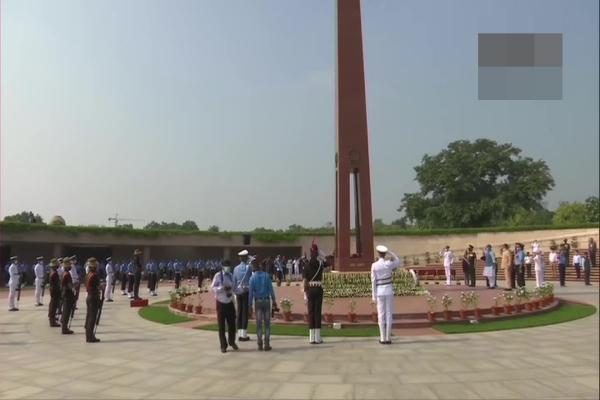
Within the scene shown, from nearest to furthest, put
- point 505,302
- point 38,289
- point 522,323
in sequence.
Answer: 1. point 522,323
2. point 505,302
3. point 38,289

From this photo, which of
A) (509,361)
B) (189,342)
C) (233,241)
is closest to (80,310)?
(189,342)

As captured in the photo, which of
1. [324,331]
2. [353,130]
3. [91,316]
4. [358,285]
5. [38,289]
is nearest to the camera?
[91,316]

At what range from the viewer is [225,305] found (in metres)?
7.79

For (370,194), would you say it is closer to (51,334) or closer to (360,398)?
(51,334)

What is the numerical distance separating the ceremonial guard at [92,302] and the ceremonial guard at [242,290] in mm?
2652

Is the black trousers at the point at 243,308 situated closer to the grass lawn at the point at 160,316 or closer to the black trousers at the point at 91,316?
the black trousers at the point at 91,316

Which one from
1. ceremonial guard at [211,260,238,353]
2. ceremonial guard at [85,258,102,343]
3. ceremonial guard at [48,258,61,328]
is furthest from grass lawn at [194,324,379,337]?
ceremonial guard at [48,258,61,328]

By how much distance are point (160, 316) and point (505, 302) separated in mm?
8280

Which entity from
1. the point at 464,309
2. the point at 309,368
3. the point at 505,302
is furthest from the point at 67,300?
the point at 505,302

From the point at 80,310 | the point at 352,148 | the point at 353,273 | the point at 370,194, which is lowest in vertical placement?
the point at 80,310

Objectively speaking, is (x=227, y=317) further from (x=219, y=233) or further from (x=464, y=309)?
(x=219, y=233)

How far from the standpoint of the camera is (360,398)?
4992 millimetres

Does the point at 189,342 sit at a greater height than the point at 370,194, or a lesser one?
lesser

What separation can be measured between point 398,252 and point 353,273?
24.1m
